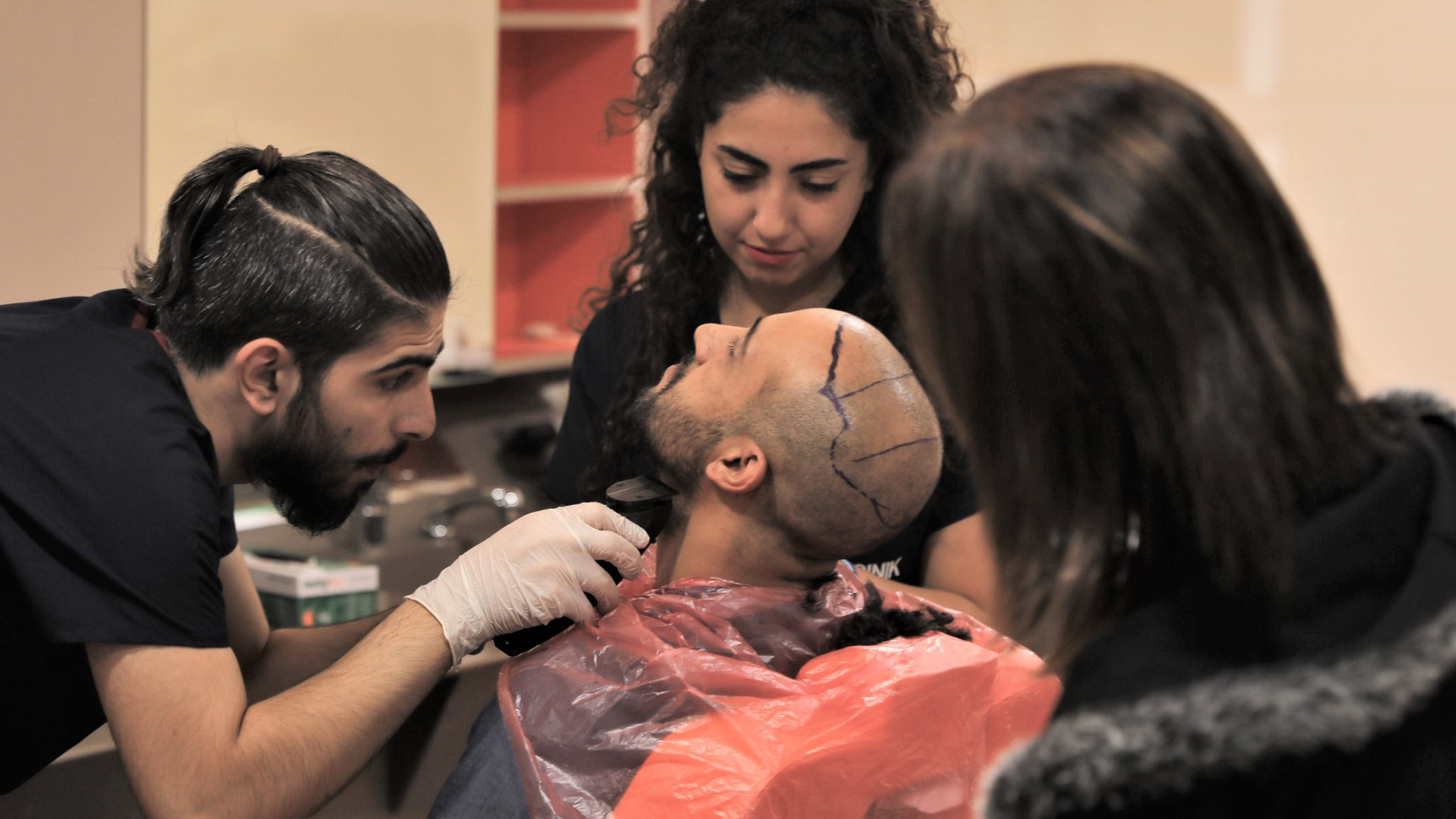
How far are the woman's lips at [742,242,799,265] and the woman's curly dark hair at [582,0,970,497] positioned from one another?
13 centimetres

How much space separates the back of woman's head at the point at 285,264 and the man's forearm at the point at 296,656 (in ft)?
1.59

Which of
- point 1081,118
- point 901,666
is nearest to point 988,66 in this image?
point 901,666

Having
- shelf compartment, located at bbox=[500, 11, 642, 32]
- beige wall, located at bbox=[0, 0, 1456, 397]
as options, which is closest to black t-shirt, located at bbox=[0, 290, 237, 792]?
beige wall, located at bbox=[0, 0, 1456, 397]

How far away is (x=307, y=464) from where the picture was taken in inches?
61.8

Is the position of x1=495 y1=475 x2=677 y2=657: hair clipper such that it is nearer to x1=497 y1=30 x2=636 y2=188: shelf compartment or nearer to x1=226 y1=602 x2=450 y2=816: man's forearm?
x1=226 y1=602 x2=450 y2=816: man's forearm

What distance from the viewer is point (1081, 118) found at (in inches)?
31.6

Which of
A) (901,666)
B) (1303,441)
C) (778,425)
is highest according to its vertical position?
(1303,441)

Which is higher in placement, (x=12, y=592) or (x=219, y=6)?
(x=219, y=6)

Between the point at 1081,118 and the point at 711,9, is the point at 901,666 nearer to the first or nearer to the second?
the point at 1081,118

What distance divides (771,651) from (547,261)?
2.23m

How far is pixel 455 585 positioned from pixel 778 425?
0.45m

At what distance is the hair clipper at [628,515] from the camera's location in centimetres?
156

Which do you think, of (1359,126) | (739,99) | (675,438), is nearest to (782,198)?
(739,99)

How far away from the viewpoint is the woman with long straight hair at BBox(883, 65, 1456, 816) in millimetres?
763
